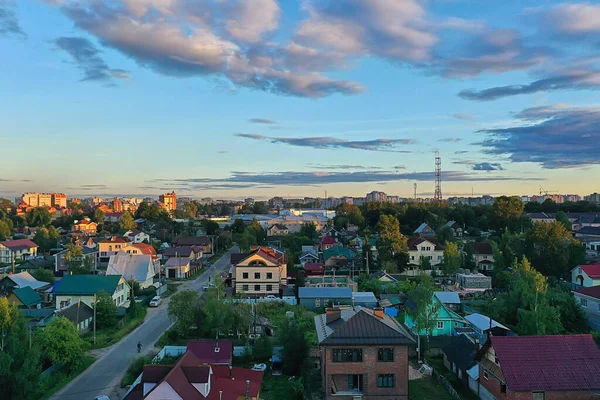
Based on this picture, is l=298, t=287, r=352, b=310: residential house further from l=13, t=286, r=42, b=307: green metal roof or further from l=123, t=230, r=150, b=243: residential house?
l=123, t=230, r=150, b=243: residential house

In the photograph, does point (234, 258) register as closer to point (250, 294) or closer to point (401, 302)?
point (250, 294)

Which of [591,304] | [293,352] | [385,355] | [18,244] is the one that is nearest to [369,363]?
[385,355]

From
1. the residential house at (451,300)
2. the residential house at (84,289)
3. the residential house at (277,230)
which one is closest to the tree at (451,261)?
the residential house at (451,300)

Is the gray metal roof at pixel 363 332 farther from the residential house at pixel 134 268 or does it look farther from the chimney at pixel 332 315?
the residential house at pixel 134 268

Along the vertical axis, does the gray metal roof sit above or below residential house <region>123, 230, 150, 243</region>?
above

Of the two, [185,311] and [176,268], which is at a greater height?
[185,311]

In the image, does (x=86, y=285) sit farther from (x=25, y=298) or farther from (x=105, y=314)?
(x=25, y=298)

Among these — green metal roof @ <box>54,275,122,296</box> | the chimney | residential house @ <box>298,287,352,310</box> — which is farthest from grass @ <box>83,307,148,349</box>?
the chimney

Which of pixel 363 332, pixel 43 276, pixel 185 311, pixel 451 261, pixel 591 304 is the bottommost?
pixel 43 276
